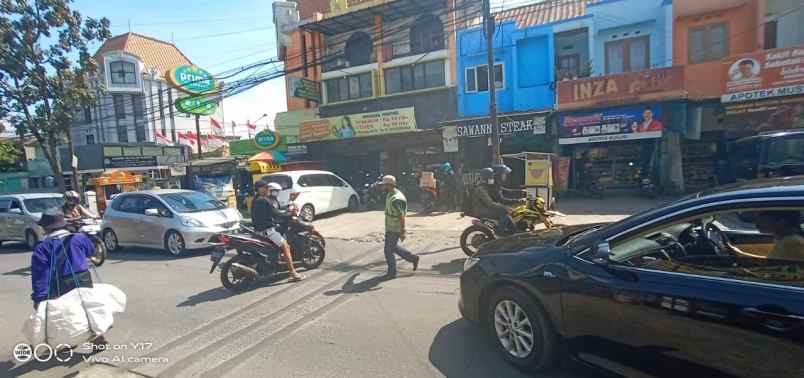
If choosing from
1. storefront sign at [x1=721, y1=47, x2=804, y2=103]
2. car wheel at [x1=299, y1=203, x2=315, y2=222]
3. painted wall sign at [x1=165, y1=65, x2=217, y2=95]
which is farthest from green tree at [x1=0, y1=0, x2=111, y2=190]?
storefront sign at [x1=721, y1=47, x2=804, y2=103]

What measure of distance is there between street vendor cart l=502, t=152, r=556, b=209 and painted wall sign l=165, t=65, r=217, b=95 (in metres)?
13.2

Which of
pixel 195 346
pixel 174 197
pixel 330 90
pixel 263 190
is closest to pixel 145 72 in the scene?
pixel 330 90

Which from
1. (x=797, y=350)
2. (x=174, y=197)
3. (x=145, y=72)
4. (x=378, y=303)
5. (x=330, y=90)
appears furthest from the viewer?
(x=145, y=72)

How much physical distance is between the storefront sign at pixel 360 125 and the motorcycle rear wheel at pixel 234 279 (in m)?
11.6

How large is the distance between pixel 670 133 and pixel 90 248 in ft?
49.3

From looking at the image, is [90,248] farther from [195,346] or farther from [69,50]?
[69,50]

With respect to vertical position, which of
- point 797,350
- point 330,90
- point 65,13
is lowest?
point 797,350

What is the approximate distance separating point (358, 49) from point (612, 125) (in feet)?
43.5

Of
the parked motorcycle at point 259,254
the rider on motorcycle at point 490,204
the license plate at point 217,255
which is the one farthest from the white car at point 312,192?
the rider on motorcycle at point 490,204

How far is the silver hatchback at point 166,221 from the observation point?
837cm

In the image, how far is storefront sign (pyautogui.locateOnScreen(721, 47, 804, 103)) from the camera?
1124cm

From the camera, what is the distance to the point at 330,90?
20906mm

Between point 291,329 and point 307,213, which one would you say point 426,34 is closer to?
point 307,213

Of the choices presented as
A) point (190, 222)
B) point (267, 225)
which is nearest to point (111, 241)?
point (190, 222)
